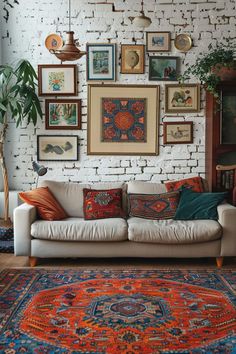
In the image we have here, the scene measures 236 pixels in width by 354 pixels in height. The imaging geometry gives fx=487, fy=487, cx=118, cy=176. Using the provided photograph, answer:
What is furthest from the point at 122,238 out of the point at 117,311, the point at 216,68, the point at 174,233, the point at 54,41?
the point at 54,41

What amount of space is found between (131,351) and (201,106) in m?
3.81

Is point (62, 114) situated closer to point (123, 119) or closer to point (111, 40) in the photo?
point (123, 119)

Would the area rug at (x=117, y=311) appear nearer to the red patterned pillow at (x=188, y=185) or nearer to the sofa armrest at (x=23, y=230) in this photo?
the sofa armrest at (x=23, y=230)

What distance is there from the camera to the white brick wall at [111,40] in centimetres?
599

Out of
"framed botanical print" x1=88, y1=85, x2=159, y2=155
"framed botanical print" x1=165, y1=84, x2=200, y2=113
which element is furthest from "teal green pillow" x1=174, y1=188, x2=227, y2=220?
"framed botanical print" x1=165, y1=84, x2=200, y2=113

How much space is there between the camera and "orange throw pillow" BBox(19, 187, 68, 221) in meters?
5.08

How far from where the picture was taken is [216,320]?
341cm

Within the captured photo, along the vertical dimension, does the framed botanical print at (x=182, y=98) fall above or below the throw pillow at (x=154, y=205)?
above

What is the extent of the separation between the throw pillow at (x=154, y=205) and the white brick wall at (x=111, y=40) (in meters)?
0.75

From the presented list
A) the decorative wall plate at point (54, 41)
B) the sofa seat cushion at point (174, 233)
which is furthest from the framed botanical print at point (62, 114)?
the sofa seat cushion at point (174, 233)

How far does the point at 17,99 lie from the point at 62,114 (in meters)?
0.58

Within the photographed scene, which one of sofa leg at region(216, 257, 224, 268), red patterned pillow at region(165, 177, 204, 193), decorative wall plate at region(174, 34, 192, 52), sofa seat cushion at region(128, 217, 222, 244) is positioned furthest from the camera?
decorative wall plate at region(174, 34, 192, 52)

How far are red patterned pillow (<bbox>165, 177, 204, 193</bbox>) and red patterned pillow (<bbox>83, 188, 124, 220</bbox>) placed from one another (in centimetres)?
58

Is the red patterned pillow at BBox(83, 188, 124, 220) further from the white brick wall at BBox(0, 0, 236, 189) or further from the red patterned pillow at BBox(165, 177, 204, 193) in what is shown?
the white brick wall at BBox(0, 0, 236, 189)
